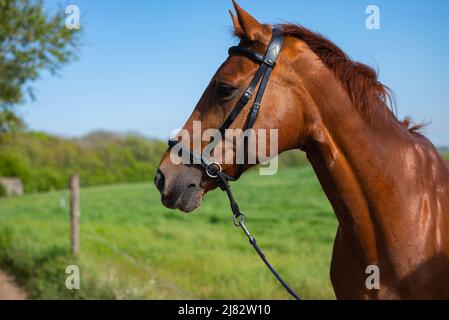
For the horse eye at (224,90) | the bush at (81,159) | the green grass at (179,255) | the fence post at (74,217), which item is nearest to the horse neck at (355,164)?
the horse eye at (224,90)

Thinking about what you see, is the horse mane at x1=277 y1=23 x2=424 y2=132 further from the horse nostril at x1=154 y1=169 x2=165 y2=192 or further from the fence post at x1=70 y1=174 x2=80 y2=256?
the fence post at x1=70 y1=174 x2=80 y2=256

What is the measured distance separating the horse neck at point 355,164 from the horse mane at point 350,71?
0.06 m

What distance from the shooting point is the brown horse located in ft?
8.61

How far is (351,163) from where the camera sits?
8.84 feet

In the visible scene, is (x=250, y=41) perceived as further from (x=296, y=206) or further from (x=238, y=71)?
(x=296, y=206)

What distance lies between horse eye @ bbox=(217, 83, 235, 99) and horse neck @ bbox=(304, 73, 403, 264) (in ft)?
1.61

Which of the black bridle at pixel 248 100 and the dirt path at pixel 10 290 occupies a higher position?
the black bridle at pixel 248 100

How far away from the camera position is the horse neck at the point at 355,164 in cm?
266

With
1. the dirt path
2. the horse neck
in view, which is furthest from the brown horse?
the dirt path

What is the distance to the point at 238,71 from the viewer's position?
2711 millimetres

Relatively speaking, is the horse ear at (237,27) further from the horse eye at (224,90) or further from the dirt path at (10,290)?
the dirt path at (10,290)

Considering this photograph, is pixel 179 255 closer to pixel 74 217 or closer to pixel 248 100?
pixel 74 217

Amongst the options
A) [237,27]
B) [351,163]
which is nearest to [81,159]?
[237,27]

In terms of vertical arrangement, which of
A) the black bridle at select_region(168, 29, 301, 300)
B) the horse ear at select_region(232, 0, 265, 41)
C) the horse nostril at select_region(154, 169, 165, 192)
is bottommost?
the horse nostril at select_region(154, 169, 165, 192)
